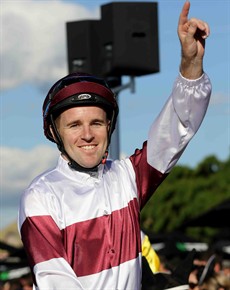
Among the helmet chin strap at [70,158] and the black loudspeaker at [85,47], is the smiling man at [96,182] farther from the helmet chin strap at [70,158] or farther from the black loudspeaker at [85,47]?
the black loudspeaker at [85,47]

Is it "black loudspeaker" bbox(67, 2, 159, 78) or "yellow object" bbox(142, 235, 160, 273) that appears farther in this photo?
"black loudspeaker" bbox(67, 2, 159, 78)

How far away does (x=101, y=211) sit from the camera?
5027 mm

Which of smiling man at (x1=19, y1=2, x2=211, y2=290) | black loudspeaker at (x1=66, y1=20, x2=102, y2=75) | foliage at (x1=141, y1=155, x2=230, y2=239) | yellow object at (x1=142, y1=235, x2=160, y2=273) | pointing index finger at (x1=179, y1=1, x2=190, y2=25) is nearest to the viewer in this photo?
pointing index finger at (x1=179, y1=1, x2=190, y2=25)

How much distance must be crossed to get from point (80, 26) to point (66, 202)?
36.0 ft

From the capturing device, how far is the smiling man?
4906 millimetres

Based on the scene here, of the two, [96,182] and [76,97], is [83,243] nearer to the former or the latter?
[96,182]

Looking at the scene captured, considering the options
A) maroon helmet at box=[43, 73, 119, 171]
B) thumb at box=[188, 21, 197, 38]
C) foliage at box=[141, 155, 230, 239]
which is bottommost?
foliage at box=[141, 155, 230, 239]

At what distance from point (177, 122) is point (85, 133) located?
0.44m

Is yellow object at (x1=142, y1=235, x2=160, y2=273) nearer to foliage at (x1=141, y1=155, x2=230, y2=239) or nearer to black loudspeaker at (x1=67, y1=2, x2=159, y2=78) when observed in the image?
black loudspeaker at (x1=67, y1=2, x2=159, y2=78)

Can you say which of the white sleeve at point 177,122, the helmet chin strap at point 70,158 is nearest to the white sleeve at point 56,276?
the helmet chin strap at point 70,158

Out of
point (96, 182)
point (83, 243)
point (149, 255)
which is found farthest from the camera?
point (149, 255)

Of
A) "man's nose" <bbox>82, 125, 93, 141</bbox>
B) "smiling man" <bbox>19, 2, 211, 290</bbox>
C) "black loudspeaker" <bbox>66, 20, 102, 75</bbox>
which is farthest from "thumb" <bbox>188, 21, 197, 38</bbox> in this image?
"black loudspeaker" <bbox>66, 20, 102, 75</bbox>

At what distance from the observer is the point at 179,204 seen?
65688 mm

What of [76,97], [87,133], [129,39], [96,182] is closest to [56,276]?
[96,182]
